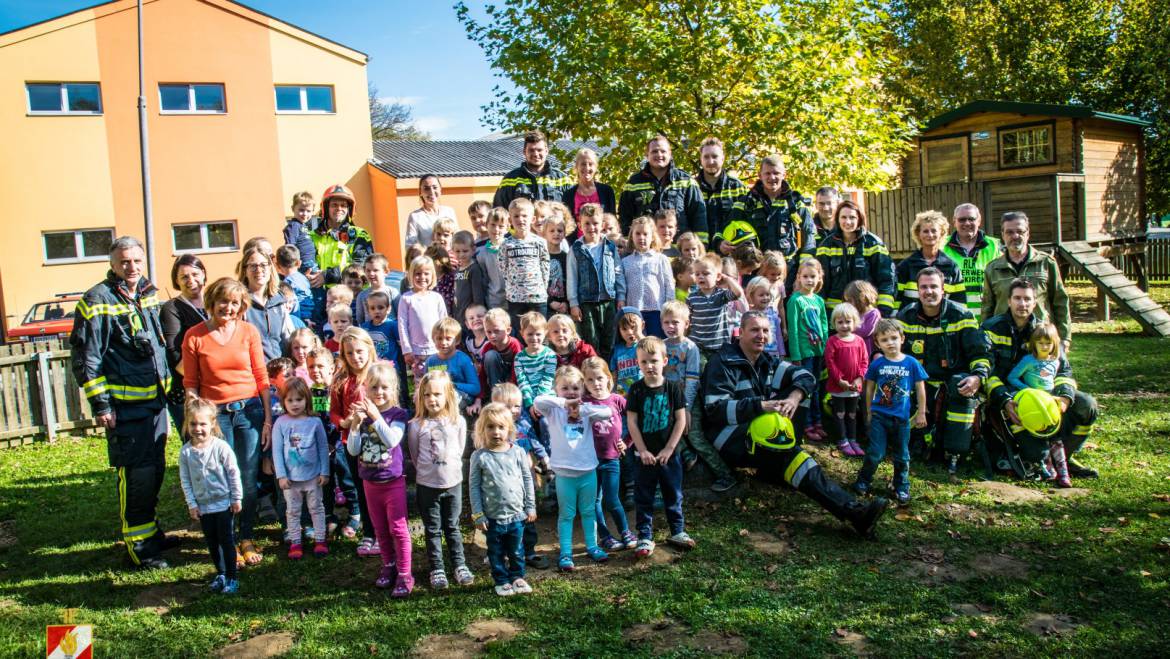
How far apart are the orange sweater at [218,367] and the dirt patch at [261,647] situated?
5.65 feet

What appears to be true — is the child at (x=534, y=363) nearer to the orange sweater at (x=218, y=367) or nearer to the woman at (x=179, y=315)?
the orange sweater at (x=218, y=367)

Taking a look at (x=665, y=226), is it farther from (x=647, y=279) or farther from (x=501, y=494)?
(x=501, y=494)

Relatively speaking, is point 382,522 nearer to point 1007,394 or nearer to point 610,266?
point 610,266

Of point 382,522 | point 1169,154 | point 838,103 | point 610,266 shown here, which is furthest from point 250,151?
point 1169,154

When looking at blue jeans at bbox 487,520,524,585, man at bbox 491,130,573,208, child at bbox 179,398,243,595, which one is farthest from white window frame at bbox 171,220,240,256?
blue jeans at bbox 487,520,524,585

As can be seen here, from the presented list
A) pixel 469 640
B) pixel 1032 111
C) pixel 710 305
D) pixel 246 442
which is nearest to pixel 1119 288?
pixel 1032 111

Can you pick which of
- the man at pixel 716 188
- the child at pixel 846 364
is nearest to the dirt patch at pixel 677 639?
the child at pixel 846 364

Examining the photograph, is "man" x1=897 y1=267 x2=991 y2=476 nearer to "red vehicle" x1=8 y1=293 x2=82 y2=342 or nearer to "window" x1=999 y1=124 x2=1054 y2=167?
"window" x1=999 y1=124 x2=1054 y2=167

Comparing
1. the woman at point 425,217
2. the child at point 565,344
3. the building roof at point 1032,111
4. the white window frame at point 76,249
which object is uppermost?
the building roof at point 1032,111

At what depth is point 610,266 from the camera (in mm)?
7156

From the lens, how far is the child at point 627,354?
6320mm

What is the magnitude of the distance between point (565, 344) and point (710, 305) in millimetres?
1520

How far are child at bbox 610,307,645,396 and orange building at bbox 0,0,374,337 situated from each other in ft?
57.7

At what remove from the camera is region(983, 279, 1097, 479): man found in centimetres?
683
